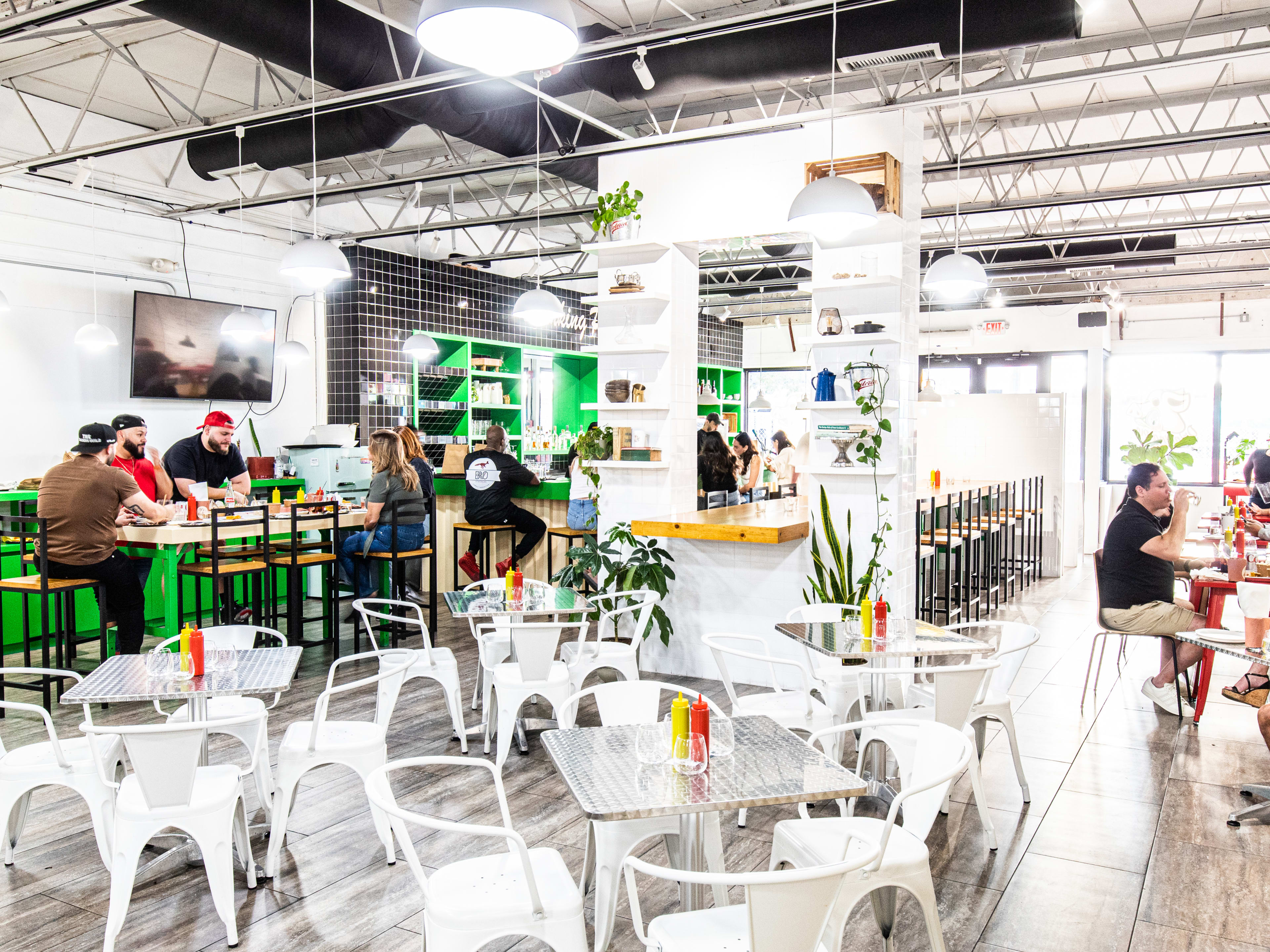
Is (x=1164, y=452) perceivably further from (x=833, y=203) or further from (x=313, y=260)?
(x=313, y=260)

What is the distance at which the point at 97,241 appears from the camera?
27.7ft

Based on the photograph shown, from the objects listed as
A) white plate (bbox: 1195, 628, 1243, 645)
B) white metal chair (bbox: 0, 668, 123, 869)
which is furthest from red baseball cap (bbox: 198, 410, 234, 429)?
white plate (bbox: 1195, 628, 1243, 645)

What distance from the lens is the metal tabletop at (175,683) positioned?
3.14 metres

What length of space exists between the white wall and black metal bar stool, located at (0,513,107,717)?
1.97m

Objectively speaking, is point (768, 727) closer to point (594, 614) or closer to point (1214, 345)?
point (594, 614)

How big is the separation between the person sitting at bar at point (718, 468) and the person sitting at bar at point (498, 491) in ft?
5.27

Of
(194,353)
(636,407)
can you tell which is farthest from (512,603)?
(194,353)

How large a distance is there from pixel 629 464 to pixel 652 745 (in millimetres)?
3881

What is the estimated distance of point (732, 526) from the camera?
18.8ft

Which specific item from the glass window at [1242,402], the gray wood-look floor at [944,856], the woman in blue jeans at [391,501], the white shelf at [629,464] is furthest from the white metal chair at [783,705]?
the glass window at [1242,402]

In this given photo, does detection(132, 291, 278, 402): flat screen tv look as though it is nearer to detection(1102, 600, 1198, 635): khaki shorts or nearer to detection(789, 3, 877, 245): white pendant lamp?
detection(789, 3, 877, 245): white pendant lamp

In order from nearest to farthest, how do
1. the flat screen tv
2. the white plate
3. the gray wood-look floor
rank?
1. the gray wood-look floor
2. the white plate
3. the flat screen tv

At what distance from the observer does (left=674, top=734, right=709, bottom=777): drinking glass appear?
2.48 m

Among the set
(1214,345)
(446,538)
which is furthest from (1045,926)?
(1214,345)
